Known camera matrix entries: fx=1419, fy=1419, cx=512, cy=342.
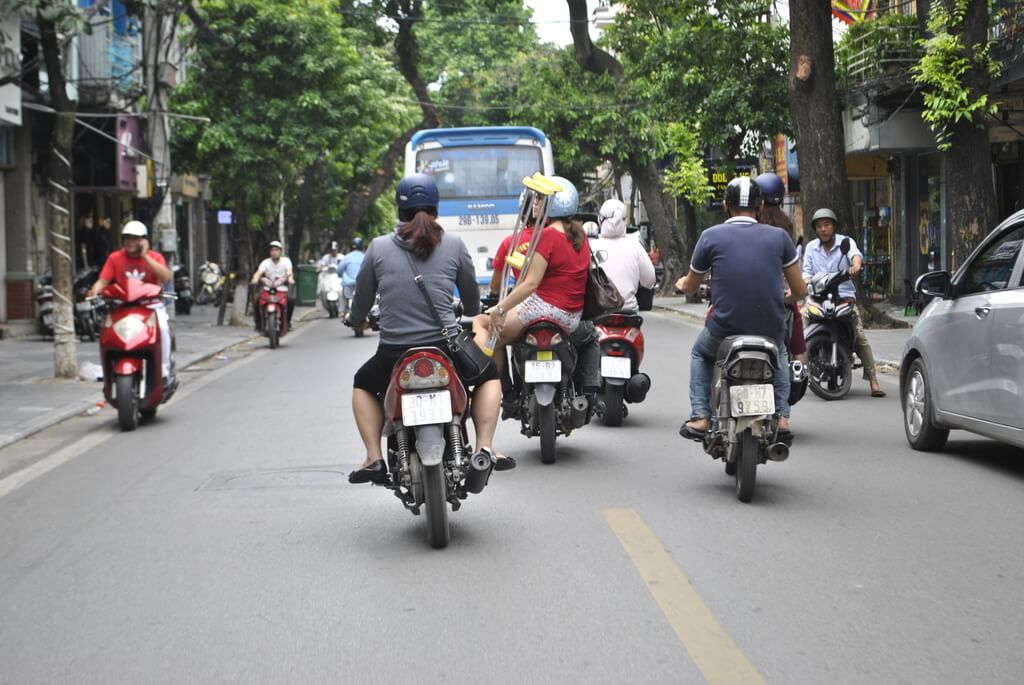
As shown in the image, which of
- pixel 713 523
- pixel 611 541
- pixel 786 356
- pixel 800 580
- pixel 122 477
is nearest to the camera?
pixel 800 580

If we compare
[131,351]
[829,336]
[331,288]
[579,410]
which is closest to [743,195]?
[579,410]

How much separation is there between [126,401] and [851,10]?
1891cm

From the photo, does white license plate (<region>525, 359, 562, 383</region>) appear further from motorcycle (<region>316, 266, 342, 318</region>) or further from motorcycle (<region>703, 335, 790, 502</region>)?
motorcycle (<region>316, 266, 342, 318</region>)

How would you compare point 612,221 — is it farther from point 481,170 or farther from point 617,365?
point 481,170

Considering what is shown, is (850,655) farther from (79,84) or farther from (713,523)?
(79,84)

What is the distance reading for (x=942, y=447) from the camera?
387 inches

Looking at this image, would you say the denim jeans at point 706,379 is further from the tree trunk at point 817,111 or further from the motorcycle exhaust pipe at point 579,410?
the tree trunk at point 817,111

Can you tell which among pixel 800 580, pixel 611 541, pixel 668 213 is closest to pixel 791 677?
pixel 800 580

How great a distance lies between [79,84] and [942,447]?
2097cm

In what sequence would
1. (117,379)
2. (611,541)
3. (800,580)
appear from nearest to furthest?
(800,580) → (611,541) → (117,379)

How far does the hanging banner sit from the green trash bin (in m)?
18.4

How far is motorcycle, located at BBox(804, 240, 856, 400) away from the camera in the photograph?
12797 mm

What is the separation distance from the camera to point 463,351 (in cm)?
693

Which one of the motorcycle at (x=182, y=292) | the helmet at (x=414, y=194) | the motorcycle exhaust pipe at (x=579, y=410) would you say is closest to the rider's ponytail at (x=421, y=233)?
the helmet at (x=414, y=194)
